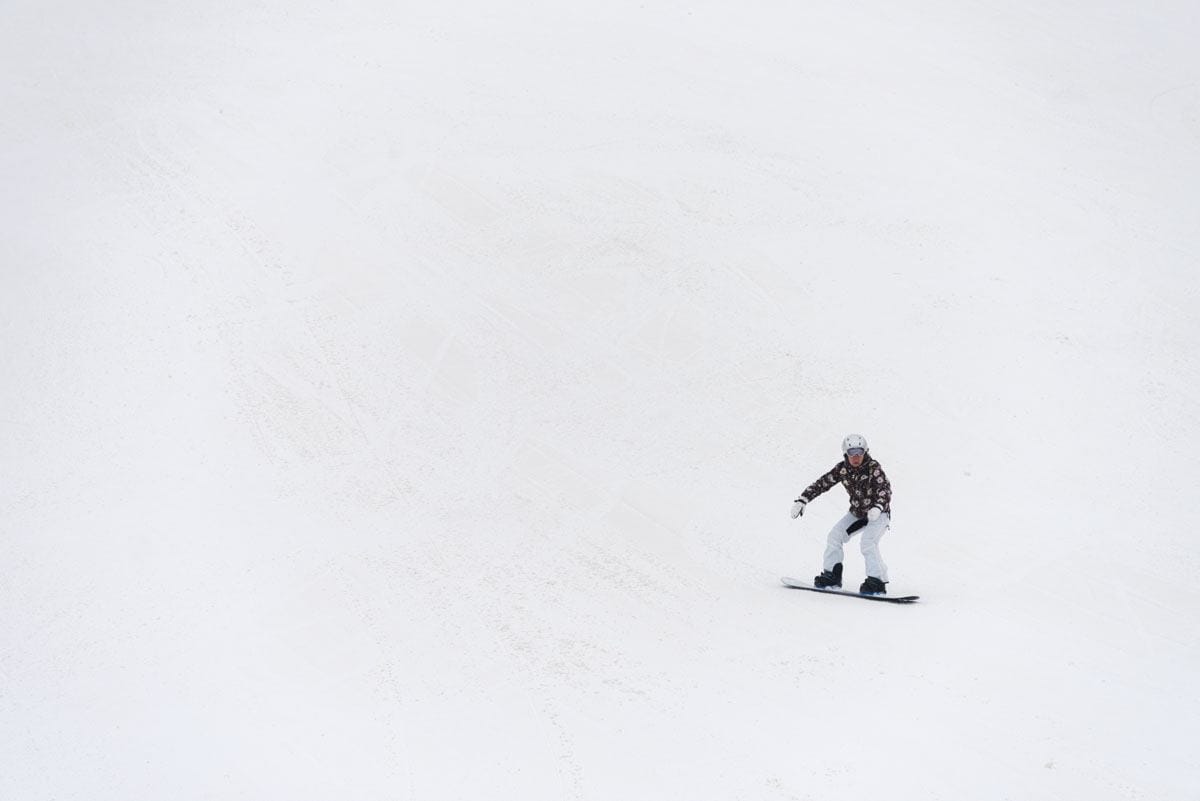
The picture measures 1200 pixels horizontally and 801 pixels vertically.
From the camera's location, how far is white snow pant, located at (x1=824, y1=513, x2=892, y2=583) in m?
11.6

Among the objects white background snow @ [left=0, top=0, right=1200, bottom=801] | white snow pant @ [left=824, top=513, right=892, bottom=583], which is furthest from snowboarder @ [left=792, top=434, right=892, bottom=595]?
white background snow @ [left=0, top=0, right=1200, bottom=801]

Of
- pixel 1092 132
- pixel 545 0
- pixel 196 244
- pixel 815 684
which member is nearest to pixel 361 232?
pixel 196 244

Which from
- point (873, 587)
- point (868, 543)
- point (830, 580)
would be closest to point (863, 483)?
point (868, 543)

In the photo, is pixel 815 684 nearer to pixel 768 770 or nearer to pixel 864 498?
pixel 768 770

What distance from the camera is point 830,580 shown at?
11992mm

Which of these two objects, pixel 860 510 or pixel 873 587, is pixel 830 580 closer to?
pixel 873 587

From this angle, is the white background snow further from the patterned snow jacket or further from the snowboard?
the patterned snow jacket

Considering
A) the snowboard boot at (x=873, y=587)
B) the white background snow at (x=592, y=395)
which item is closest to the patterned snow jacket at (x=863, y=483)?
the snowboard boot at (x=873, y=587)

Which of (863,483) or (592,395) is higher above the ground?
(863,483)

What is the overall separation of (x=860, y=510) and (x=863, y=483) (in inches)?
12.5

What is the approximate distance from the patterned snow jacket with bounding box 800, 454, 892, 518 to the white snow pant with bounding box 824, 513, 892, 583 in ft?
0.49

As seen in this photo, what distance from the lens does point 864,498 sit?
11.4 metres

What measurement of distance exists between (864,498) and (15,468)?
9.53 meters

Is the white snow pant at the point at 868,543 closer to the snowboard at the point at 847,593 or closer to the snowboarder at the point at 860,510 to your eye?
the snowboarder at the point at 860,510
